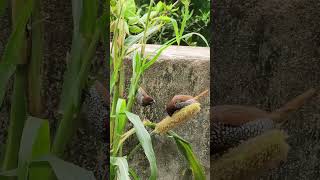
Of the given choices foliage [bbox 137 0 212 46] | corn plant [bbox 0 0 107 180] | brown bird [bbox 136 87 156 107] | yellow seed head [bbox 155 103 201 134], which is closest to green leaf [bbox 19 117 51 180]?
corn plant [bbox 0 0 107 180]

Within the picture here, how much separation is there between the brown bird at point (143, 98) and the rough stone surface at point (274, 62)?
→ 1.15 metres

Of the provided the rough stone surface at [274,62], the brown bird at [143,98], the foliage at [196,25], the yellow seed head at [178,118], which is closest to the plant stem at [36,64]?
the rough stone surface at [274,62]

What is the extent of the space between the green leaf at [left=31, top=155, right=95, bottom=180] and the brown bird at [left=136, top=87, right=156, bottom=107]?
3.83ft

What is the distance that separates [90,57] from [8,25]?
0.10m

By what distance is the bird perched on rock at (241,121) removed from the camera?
0.66 metres

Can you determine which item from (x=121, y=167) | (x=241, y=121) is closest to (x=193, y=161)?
(x=121, y=167)

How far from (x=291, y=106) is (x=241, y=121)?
2.2 inches

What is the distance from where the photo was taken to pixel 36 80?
705mm

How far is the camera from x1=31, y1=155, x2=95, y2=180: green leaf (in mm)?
636

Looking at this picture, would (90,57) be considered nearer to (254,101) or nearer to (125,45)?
(254,101)

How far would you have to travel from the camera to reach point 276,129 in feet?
2.18

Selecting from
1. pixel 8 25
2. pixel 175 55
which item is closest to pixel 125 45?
pixel 8 25

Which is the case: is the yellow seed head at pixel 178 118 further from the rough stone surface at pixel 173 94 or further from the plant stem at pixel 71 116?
the rough stone surface at pixel 173 94

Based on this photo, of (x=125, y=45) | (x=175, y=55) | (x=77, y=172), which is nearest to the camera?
(x=77, y=172)
